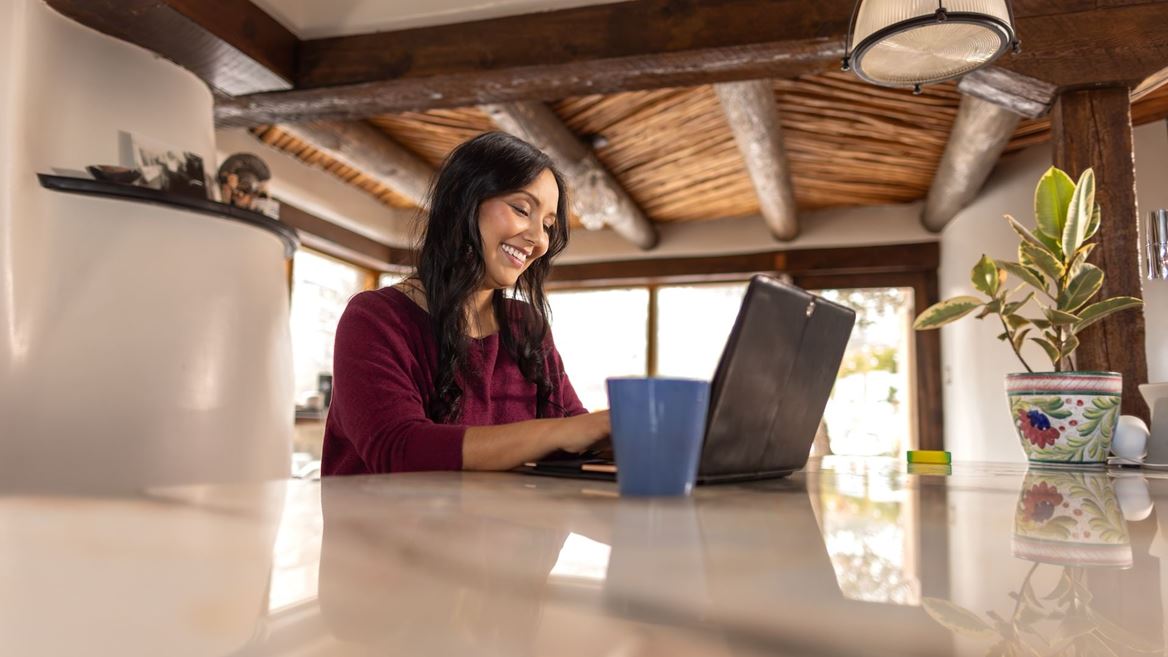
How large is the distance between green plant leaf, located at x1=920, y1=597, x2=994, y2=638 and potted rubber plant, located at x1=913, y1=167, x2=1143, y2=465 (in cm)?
134

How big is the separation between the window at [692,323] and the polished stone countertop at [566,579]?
15.8 feet

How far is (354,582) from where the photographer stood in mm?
295

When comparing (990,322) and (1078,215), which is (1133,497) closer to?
(1078,215)

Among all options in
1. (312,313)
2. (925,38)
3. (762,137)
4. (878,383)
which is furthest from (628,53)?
(878,383)

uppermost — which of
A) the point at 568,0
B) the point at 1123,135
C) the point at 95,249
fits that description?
the point at 568,0

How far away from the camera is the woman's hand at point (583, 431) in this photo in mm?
913

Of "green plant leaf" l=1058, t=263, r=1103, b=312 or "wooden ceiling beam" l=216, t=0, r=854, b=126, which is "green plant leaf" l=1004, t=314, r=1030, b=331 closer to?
"green plant leaf" l=1058, t=263, r=1103, b=312

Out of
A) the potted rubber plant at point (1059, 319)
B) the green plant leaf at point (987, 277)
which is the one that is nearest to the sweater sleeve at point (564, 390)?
the potted rubber plant at point (1059, 319)

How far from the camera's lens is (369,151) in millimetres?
3801

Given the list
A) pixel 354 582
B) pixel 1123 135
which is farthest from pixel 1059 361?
pixel 354 582

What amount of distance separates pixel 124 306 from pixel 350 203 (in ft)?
8.99

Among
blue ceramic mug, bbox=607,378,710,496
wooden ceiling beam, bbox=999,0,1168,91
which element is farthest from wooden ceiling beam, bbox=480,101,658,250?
blue ceramic mug, bbox=607,378,710,496

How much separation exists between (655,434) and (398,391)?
64cm

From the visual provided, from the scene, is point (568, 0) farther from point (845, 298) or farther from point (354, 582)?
point (845, 298)
